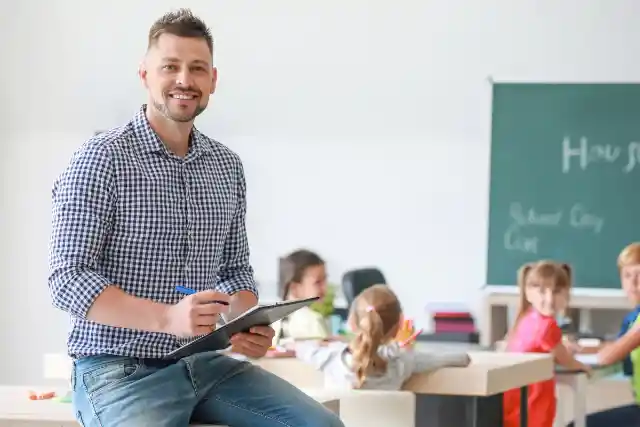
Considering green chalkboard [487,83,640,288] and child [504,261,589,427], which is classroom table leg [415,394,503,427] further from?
green chalkboard [487,83,640,288]

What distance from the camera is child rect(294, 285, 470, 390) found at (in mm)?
3770

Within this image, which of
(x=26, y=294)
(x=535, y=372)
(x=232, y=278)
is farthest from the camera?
(x=26, y=294)

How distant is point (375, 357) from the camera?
3807 millimetres

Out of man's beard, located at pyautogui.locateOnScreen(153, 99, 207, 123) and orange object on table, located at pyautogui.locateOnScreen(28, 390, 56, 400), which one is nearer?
man's beard, located at pyautogui.locateOnScreen(153, 99, 207, 123)

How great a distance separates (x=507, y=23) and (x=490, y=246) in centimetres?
126

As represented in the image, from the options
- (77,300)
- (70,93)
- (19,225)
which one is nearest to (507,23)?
(70,93)

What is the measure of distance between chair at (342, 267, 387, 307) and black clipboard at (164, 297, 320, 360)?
12.3 ft

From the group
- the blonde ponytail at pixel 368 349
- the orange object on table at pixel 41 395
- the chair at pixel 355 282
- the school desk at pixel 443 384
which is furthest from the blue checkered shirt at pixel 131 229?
the chair at pixel 355 282

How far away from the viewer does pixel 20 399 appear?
10.1 ft

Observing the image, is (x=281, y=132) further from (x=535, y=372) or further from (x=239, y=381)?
(x=239, y=381)

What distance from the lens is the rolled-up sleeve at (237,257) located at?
2.70m

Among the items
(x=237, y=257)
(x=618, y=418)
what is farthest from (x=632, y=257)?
(x=237, y=257)

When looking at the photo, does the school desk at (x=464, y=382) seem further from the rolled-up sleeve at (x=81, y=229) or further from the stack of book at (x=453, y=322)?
the stack of book at (x=453, y=322)

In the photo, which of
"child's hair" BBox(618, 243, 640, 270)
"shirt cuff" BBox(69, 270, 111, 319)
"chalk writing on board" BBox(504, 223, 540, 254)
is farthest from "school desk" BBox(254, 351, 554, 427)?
"chalk writing on board" BBox(504, 223, 540, 254)
